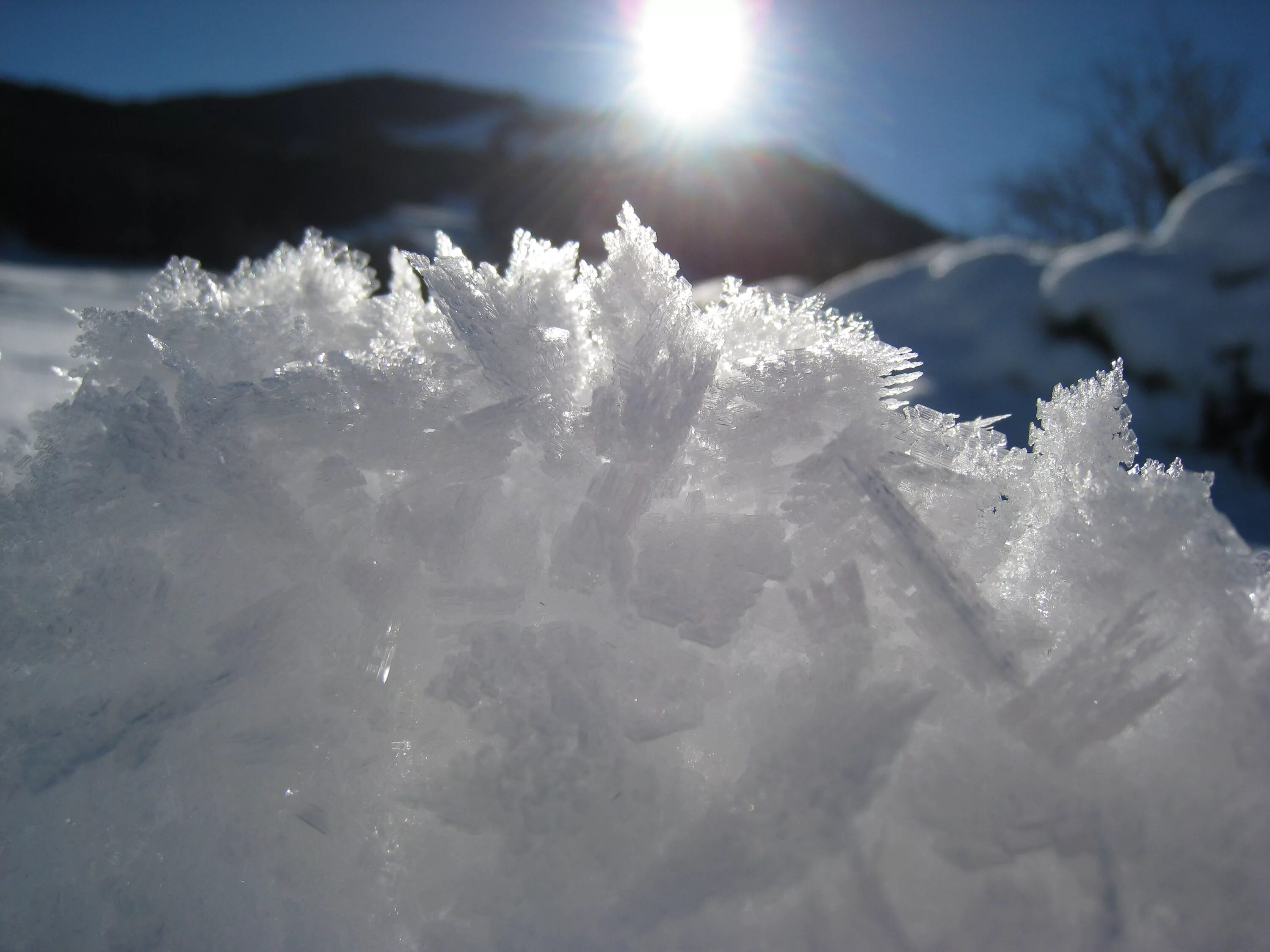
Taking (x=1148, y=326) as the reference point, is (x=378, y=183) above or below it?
above

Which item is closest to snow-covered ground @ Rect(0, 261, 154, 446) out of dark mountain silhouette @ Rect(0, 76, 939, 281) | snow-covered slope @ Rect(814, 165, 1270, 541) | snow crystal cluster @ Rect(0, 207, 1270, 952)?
snow crystal cluster @ Rect(0, 207, 1270, 952)

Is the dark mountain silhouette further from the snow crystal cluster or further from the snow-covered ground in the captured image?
the snow crystal cluster

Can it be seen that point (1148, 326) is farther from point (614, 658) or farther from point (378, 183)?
point (378, 183)

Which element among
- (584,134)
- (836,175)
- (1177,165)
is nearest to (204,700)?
(1177,165)

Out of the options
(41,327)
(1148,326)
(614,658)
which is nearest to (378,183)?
(41,327)

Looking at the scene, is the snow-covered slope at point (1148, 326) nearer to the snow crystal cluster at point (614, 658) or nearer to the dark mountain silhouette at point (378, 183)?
the snow crystal cluster at point (614, 658)

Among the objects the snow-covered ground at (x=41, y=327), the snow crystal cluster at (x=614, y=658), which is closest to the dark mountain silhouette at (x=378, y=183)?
the snow-covered ground at (x=41, y=327)
